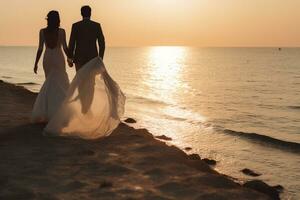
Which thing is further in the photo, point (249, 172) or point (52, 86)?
point (249, 172)

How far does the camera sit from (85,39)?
10.0 meters

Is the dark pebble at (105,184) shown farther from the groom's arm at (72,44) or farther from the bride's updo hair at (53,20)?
the bride's updo hair at (53,20)

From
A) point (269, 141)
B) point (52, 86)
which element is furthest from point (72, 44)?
point (269, 141)

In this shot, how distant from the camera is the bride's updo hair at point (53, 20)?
32.3 ft

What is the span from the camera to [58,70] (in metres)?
10.6

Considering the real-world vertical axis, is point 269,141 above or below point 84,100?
below

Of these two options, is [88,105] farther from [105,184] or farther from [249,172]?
[249,172]

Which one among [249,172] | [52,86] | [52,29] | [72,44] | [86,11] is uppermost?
[86,11]

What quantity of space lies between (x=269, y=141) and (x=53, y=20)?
11376mm

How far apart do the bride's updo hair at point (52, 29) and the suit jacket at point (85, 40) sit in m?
0.39

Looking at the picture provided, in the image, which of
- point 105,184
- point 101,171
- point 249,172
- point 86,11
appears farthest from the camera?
point 249,172

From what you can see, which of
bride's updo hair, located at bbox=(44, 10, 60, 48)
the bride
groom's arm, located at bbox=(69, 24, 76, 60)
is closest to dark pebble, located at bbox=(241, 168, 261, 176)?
the bride

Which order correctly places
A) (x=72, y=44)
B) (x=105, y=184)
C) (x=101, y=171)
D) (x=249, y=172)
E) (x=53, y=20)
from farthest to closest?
1. (x=249, y=172)
2. (x=72, y=44)
3. (x=53, y=20)
4. (x=101, y=171)
5. (x=105, y=184)

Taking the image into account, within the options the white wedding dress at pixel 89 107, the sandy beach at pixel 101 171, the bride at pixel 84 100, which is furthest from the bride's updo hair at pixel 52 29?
the sandy beach at pixel 101 171
